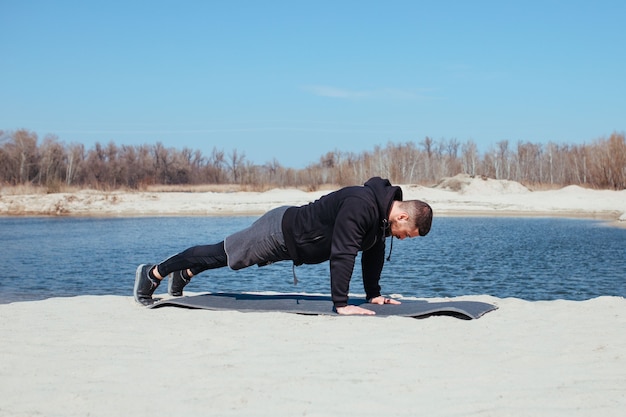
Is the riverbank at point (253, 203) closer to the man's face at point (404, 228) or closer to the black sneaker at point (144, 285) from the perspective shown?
the man's face at point (404, 228)

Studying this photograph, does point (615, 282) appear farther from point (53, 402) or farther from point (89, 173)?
point (89, 173)

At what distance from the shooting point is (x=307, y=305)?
5.82 m

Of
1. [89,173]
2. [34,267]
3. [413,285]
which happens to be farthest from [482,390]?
[89,173]

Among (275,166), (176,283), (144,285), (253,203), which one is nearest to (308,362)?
(144,285)

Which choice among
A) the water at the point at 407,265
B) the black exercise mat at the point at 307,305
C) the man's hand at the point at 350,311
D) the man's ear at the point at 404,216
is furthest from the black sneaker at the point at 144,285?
the water at the point at 407,265

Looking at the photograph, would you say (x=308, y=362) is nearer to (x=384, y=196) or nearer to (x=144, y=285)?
(x=384, y=196)

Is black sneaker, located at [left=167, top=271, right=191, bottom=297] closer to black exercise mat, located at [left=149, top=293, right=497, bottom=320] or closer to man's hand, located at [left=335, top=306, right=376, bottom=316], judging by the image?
black exercise mat, located at [left=149, top=293, right=497, bottom=320]

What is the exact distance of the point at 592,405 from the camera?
3193 mm

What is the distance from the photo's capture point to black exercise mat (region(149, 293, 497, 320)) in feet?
17.5

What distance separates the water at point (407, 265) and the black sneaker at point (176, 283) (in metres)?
2.47

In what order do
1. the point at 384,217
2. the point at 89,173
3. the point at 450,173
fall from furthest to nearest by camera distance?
the point at 450,173 → the point at 89,173 → the point at 384,217

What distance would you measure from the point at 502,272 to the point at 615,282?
1.77 meters

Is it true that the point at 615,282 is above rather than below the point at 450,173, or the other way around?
below

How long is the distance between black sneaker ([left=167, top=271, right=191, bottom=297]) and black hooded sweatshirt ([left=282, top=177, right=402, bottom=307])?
131 centimetres
